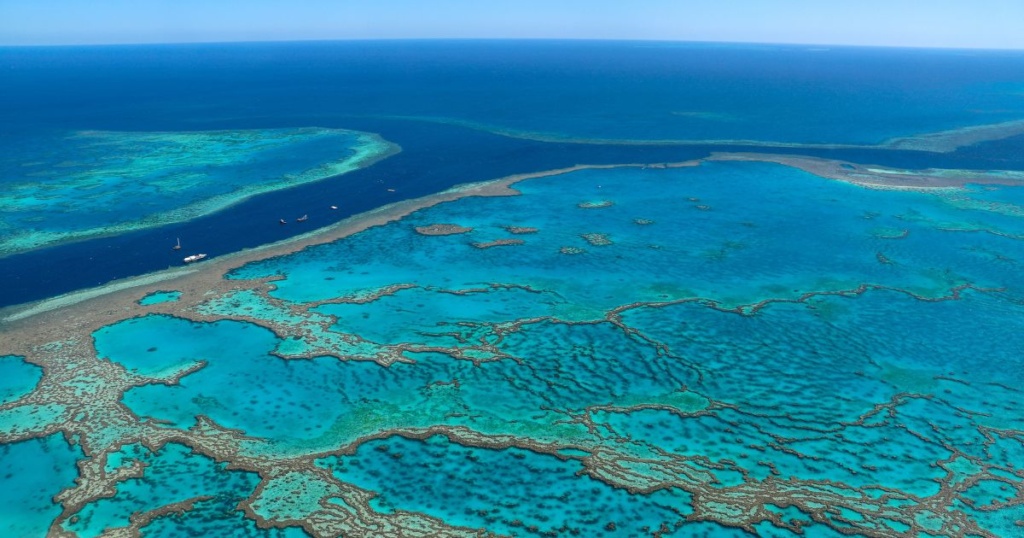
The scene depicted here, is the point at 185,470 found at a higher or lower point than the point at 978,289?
lower

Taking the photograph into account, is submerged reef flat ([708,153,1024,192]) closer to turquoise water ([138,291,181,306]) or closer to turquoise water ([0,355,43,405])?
turquoise water ([138,291,181,306])

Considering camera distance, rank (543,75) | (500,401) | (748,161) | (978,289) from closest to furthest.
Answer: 1. (500,401)
2. (978,289)
3. (748,161)
4. (543,75)

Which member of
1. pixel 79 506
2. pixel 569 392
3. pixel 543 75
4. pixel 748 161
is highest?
pixel 543 75

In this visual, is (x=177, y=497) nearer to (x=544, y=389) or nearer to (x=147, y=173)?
(x=544, y=389)

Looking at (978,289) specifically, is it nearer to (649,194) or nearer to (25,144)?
(649,194)

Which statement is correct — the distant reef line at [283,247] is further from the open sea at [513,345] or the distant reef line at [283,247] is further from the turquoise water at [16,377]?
the turquoise water at [16,377]

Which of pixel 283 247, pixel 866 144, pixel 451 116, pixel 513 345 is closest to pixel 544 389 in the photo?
pixel 513 345

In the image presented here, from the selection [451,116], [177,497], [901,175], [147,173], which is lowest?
[177,497]

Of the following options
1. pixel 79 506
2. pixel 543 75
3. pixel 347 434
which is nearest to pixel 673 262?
pixel 347 434

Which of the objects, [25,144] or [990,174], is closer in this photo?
[990,174]
